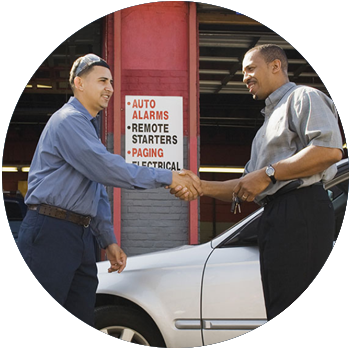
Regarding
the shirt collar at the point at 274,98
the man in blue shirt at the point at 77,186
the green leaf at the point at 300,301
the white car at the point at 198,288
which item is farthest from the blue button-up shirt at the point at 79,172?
the green leaf at the point at 300,301

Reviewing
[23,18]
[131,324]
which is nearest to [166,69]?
[131,324]

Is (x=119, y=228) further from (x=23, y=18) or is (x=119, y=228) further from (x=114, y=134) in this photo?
(x=23, y=18)

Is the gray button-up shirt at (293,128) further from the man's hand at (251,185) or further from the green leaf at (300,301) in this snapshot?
the green leaf at (300,301)

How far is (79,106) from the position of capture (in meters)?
2.40

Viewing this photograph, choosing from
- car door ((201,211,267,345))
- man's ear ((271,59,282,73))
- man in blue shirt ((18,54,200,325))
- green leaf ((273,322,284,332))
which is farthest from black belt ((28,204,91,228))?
green leaf ((273,322,284,332))

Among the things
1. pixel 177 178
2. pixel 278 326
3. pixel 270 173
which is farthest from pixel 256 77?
pixel 278 326

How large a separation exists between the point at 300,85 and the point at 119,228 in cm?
95

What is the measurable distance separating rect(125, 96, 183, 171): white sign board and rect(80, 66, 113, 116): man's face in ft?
0.30

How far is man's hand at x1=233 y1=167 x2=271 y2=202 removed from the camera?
239 centimetres

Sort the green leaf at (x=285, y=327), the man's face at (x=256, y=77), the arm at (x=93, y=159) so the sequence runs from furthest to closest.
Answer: the green leaf at (x=285, y=327)
the man's face at (x=256, y=77)
the arm at (x=93, y=159)

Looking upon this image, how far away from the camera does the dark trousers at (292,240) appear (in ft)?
7.93

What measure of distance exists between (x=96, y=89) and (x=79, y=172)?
35 cm

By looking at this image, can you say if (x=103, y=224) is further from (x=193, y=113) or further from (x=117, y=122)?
(x=193, y=113)

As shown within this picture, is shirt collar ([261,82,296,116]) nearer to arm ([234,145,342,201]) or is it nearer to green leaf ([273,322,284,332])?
arm ([234,145,342,201])
